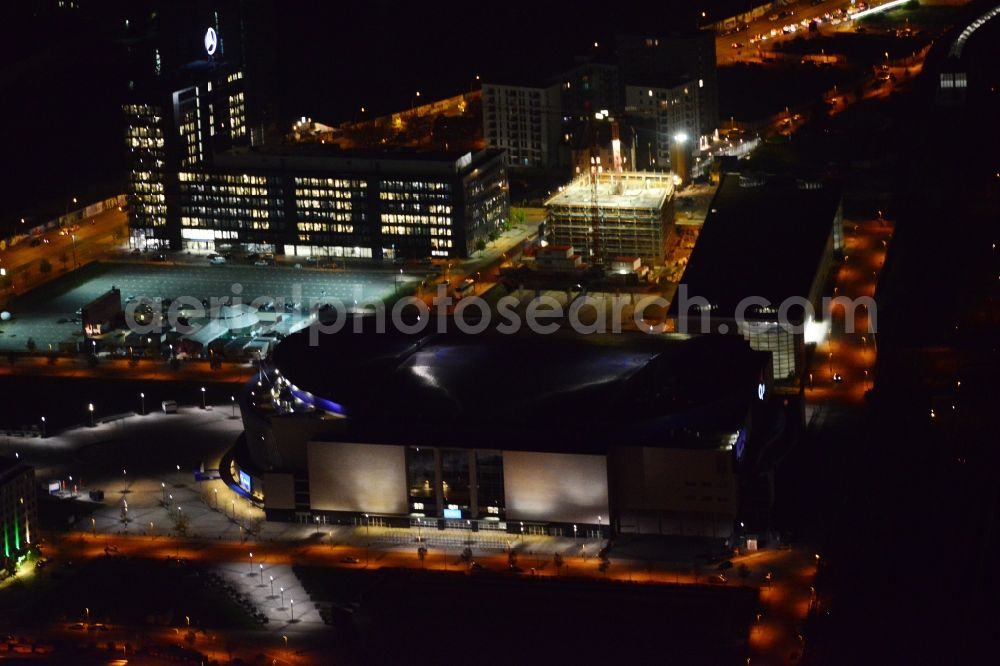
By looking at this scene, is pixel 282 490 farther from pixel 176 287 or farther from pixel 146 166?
pixel 146 166

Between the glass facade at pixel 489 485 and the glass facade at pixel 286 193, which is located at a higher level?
the glass facade at pixel 286 193

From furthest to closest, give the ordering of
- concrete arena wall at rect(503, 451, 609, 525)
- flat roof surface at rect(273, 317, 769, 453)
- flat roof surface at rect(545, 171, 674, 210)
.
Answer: flat roof surface at rect(545, 171, 674, 210) < flat roof surface at rect(273, 317, 769, 453) < concrete arena wall at rect(503, 451, 609, 525)

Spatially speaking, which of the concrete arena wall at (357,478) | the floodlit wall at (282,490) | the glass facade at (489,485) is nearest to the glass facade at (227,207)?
the floodlit wall at (282,490)

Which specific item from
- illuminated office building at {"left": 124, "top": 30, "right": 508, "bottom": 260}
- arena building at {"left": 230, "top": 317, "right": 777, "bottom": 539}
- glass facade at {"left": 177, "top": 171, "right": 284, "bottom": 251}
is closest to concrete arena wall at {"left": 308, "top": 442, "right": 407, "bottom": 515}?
arena building at {"left": 230, "top": 317, "right": 777, "bottom": 539}

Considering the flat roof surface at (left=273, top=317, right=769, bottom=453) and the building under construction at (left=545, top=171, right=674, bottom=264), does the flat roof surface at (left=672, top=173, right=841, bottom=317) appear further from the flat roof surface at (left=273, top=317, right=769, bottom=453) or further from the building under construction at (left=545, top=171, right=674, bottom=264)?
the flat roof surface at (left=273, top=317, right=769, bottom=453)

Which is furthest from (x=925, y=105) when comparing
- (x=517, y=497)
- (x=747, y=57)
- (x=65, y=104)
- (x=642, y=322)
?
(x=517, y=497)

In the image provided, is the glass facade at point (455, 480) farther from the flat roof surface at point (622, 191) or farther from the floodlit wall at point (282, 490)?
the flat roof surface at point (622, 191)
